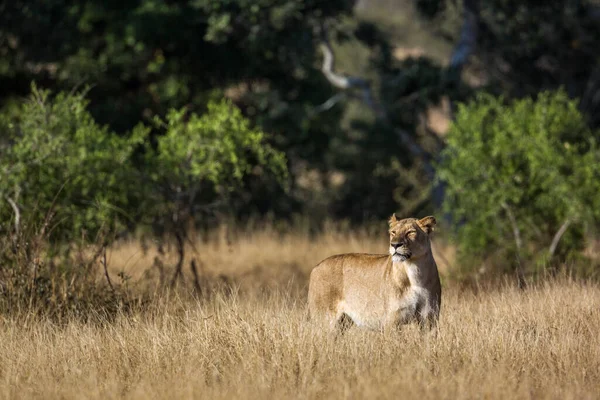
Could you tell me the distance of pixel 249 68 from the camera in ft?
83.3

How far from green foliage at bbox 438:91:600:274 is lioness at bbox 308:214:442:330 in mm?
7204

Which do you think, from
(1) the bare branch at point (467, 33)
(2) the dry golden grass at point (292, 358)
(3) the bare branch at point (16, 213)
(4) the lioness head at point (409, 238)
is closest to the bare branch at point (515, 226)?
(2) the dry golden grass at point (292, 358)

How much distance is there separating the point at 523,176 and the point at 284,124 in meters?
9.20

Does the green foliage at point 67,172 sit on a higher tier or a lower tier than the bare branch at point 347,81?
lower

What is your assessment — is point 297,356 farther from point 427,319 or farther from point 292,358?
point 427,319

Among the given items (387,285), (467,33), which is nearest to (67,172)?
(387,285)

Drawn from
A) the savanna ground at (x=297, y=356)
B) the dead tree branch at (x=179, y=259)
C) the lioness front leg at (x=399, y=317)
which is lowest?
the dead tree branch at (x=179, y=259)

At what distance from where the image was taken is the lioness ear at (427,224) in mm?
9070

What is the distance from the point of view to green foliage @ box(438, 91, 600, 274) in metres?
16.1

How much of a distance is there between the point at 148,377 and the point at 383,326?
6.62 ft

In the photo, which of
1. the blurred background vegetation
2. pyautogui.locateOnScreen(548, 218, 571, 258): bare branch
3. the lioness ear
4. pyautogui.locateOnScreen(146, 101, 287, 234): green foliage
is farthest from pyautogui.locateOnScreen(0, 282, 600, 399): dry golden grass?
pyautogui.locateOnScreen(548, 218, 571, 258): bare branch

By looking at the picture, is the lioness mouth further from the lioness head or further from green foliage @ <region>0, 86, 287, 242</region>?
green foliage @ <region>0, 86, 287, 242</region>

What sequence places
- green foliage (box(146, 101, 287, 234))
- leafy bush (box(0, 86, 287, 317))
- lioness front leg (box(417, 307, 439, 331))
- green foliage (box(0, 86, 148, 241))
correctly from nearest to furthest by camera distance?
lioness front leg (box(417, 307, 439, 331)), leafy bush (box(0, 86, 287, 317)), green foliage (box(0, 86, 148, 241)), green foliage (box(146, 101, 287, 234))

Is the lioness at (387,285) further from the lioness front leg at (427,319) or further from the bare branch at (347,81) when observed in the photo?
the bare branch at (347,81)
